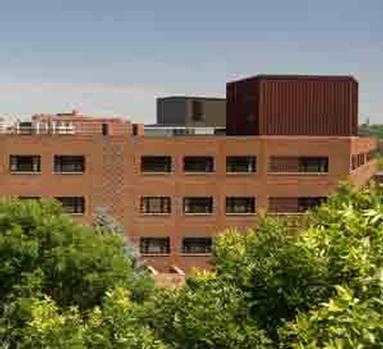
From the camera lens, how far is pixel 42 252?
109 feet

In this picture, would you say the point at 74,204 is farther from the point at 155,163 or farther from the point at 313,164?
the point at 313,164

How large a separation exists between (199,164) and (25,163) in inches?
582

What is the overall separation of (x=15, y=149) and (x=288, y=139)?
2353cm

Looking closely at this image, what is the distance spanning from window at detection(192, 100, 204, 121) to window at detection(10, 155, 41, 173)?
2377 centimetres

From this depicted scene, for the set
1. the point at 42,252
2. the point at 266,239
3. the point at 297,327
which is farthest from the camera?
the point at 42,252

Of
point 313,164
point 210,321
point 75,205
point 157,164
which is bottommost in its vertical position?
point 210,321

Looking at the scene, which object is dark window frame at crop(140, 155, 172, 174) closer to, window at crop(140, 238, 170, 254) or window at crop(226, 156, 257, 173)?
window at crop(226, 156, 257, 173)

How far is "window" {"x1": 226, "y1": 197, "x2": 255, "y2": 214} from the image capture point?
71688 millimetres

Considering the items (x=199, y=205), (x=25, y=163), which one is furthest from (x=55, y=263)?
(x=199, y=205)

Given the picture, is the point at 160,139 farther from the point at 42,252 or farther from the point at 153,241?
the point at 42,252

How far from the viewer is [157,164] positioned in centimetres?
7069

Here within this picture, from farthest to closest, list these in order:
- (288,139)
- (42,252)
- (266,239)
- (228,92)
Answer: (228,92)
(288,139)
(42,252)
(266,239)

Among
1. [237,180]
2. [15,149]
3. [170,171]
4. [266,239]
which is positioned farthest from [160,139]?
[266,239]

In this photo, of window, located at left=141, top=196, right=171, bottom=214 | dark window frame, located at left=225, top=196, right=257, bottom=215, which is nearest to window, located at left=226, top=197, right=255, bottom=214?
dark window frame, located at left=225, top=196, right=257, bottom=215
